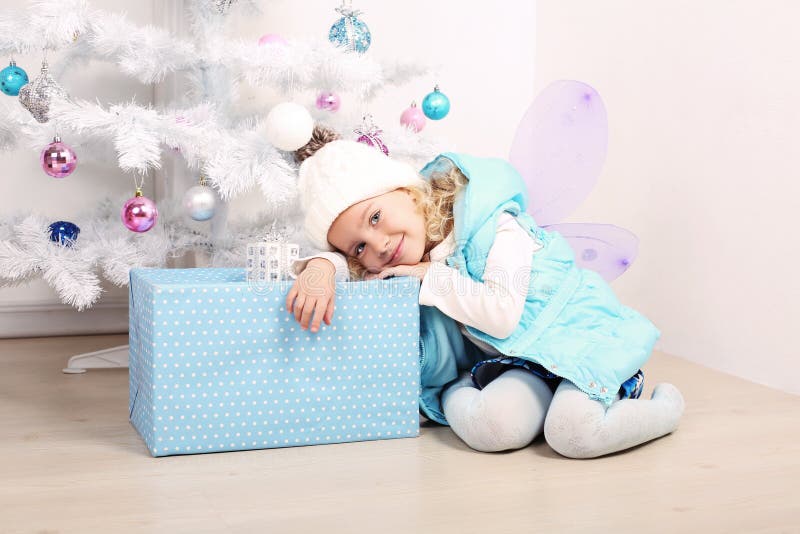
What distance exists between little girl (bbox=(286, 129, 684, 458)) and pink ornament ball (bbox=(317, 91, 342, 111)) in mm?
377

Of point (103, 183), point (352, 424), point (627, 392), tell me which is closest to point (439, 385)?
point (352, 424)

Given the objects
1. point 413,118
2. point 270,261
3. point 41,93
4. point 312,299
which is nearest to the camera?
point 312,299

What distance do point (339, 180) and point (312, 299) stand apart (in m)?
0.23

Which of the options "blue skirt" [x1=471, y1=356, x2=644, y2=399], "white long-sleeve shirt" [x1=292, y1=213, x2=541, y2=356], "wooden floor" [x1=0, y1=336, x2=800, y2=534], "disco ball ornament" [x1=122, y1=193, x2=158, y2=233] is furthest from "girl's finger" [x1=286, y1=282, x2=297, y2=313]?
"disco ball ornament" [x1=122, y1=193, x2=158, y2=233]

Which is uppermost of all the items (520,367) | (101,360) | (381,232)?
(381,232)

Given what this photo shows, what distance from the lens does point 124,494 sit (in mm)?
1096

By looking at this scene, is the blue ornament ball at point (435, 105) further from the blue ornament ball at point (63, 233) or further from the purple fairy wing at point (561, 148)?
the blue ornament ball at point (63, 233)

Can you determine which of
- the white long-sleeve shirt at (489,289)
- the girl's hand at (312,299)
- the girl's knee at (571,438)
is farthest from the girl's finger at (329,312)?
the girl's knee at (571,438)

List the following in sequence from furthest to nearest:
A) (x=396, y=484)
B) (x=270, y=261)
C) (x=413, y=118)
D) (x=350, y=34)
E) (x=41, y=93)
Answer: (x=413, y=118), (x=350, y=34), (x=41, y=93), (x=270, y=261), (x=396, y=484)

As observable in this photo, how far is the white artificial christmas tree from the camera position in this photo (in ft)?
5.01

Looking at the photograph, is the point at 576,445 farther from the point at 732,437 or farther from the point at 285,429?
the point at 285,429

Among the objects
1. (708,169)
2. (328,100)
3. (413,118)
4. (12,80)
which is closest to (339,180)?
(328,100)

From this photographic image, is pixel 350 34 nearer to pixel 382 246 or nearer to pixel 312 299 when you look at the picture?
pixel 382 246

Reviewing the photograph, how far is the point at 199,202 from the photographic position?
65.8 inches
